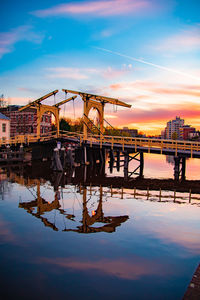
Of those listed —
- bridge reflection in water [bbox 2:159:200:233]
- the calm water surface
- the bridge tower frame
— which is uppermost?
the bridge tower frame

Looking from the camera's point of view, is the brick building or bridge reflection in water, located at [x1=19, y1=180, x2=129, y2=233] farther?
the brick building

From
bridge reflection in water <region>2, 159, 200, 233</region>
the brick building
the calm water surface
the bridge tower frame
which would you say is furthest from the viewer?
the brick building

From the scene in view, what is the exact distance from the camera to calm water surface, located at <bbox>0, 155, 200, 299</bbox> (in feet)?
20.5

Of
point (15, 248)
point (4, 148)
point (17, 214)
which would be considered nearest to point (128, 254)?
point (15, 248)

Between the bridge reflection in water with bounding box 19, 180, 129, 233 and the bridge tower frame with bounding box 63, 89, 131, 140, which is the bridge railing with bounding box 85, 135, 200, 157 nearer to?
the bridge tower frame with bounding box 63, 89, 131, 140

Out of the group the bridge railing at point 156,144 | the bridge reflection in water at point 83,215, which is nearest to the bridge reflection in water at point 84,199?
the bridge reflection in water at point 83,215

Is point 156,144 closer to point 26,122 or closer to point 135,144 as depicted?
point 135,144

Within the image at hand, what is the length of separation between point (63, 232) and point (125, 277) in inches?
139

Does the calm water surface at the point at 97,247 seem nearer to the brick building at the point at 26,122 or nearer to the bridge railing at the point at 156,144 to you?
the bridge railing at the point at 156,144

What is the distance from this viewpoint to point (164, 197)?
51.8 ft

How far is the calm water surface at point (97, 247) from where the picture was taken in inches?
245

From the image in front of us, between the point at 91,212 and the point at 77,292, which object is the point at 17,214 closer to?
the point at 91,212

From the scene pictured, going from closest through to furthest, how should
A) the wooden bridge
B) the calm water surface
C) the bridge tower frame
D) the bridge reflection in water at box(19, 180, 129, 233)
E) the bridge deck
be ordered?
the calm water surface → the bridge reflection in water at box(19, 180, 129, 233) → the bridge deck → the wooden bridge → the bridge tower frame

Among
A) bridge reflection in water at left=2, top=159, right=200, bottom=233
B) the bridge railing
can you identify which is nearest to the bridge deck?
the bridge railing
